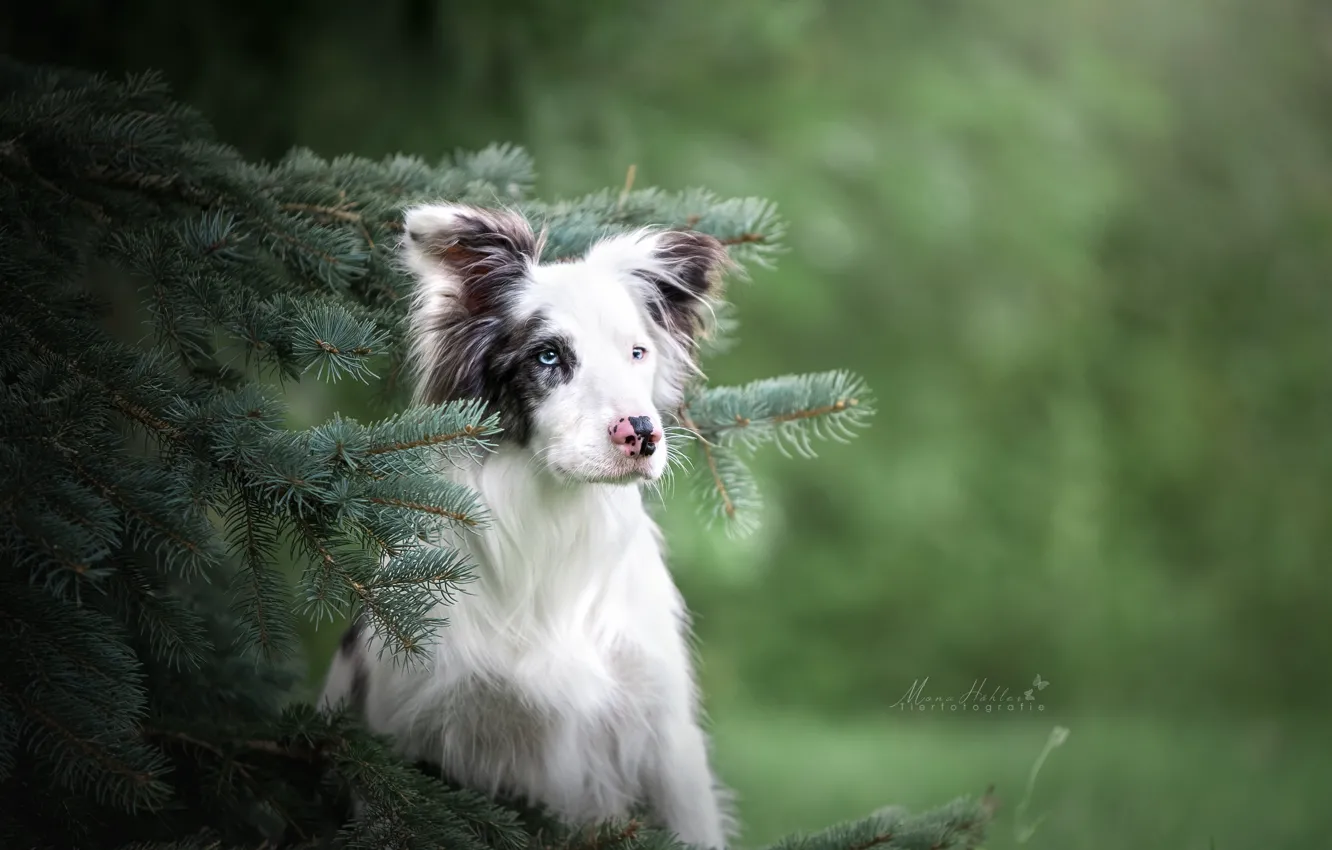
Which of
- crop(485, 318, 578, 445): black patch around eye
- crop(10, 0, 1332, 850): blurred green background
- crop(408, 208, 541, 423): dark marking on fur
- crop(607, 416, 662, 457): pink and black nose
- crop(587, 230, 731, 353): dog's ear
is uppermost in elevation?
crop(10, 0, 1332, 850): blurred green background

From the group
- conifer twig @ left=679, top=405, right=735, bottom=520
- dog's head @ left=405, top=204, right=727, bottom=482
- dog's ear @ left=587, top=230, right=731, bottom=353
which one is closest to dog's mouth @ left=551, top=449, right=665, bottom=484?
dog's head @ left=405, top=204, right=727, bottom=482

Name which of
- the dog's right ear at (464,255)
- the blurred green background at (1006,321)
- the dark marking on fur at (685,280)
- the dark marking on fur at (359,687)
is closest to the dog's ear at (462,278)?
the dog's right ear at (464,255)

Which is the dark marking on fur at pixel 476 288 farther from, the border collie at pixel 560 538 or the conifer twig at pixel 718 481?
the conifer twig at pixel 718 481

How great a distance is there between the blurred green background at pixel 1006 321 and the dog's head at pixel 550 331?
1.59 meters

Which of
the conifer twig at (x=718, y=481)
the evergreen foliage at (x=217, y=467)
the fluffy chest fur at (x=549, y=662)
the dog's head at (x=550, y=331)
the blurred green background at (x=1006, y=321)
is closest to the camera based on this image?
the evergreen foliage at (x=217, y=467)

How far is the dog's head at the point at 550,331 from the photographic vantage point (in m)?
1.04

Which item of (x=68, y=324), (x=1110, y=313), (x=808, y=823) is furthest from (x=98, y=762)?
(x=1110, y=313)

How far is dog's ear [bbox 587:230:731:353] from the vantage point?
46.1 inches

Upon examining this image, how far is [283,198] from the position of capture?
129cm

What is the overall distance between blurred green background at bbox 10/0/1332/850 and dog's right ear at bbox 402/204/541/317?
1626 millimetres

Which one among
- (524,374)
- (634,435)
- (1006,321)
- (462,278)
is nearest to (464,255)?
(462,278)

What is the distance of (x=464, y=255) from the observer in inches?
44.4

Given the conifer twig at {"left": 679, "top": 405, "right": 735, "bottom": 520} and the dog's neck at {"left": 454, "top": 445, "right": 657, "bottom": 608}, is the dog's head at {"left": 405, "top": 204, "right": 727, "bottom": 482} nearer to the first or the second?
the dog's neck at {"left": 454, "top": 445, "right": 657, "bottom": 608}

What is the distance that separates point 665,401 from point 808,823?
128 cm
